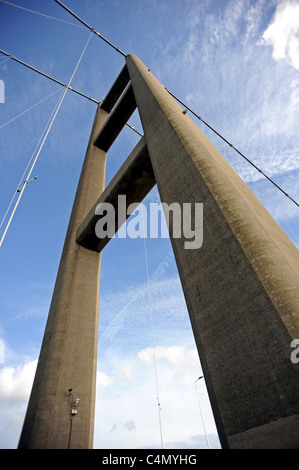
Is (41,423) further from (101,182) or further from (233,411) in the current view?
(101,182)

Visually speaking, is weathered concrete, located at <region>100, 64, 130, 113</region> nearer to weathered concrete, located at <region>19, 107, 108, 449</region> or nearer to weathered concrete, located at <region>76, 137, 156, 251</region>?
weathered concrete, located at <region>76, 137, 156, 251</region>

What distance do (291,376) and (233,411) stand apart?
966 mm

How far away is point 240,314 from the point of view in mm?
3600

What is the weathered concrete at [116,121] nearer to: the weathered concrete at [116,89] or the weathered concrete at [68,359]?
the weathered concrete at [116,89]

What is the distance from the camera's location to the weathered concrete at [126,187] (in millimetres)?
9789

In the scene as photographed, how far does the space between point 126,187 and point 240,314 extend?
8235mm

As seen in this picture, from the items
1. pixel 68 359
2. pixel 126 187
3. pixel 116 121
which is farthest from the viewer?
pixel 116 121

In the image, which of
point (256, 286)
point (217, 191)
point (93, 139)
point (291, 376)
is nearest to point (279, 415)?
point (291, 376)

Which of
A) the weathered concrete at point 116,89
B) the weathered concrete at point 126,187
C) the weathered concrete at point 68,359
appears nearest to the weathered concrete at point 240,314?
the weathered concrete at point 126,187

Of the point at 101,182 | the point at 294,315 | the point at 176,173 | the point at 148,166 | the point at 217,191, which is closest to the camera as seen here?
the point at 294,315

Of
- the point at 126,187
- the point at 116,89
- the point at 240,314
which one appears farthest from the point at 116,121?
the point at 240,314

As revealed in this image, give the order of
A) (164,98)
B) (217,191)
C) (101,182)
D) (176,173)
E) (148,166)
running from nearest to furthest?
(217,191), (176,173), (164,98), (148,166), (101,182)

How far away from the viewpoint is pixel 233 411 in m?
3.28

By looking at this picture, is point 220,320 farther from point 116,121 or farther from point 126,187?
point 116,121
